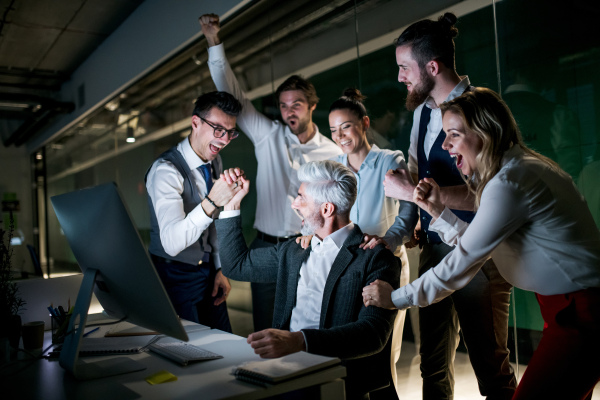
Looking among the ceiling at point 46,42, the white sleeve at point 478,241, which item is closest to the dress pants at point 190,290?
the white sleeve at point 478,241

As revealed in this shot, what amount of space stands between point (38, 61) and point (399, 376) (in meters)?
6.91

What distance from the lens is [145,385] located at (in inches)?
56.5

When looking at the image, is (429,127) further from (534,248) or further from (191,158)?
(191,158)

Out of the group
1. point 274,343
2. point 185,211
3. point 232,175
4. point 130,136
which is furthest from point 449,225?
point 130,136

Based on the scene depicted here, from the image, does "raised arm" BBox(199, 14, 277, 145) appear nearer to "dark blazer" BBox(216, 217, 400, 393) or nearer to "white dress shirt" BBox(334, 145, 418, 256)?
"white dress shirt" BBox(334, 145, 418, 256)

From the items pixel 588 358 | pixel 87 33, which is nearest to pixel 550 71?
pixel 588 358

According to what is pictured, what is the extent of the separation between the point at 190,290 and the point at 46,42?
5275 mm

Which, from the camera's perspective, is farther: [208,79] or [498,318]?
[208,79]

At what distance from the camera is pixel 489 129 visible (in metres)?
1.79

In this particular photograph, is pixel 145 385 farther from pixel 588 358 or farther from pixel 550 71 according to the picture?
pixel 550 71

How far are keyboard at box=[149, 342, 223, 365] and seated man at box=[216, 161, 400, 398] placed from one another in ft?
1.24

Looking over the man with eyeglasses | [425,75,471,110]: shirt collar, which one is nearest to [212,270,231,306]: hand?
the man with eyeglasses

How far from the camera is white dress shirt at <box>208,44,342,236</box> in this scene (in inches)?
131

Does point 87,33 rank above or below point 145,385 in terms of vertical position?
above
